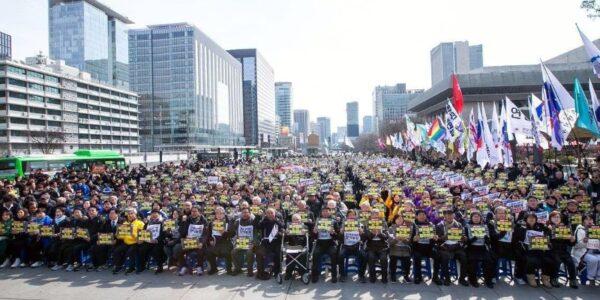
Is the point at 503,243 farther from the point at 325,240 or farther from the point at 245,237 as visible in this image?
the point at 245,237

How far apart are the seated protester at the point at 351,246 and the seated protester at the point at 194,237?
134 inches

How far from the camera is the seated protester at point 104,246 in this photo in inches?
434

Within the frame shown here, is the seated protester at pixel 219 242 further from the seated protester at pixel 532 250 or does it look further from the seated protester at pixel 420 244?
the seated protester at pixel 532 250

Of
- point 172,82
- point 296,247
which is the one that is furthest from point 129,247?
point 172,82

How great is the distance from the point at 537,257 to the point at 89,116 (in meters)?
105

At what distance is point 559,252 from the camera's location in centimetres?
928

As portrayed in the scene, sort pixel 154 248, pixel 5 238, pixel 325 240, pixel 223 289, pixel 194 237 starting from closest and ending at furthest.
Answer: pixel 223 289
pixel 325 240
pixel 194 237
pixel 154 248
pixel 5 238

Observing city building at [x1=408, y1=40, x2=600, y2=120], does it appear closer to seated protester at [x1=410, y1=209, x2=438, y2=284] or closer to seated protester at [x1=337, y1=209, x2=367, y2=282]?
seated protester at [x1=410, y1=209, x2=438, y2=284]

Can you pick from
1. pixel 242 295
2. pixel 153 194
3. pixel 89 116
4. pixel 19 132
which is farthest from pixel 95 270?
pixel 89 116

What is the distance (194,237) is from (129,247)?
67.8 inches

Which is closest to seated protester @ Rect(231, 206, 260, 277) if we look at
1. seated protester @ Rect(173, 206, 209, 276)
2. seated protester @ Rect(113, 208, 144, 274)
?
seated protester @ Rect(173, 206, 209, 276)

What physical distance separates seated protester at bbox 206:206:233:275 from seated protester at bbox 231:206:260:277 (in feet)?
0.54

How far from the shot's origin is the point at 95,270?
10.9 meters

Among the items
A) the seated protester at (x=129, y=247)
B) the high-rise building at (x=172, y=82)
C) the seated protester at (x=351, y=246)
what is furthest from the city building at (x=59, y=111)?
the seated protester at (x=351, y=246)
